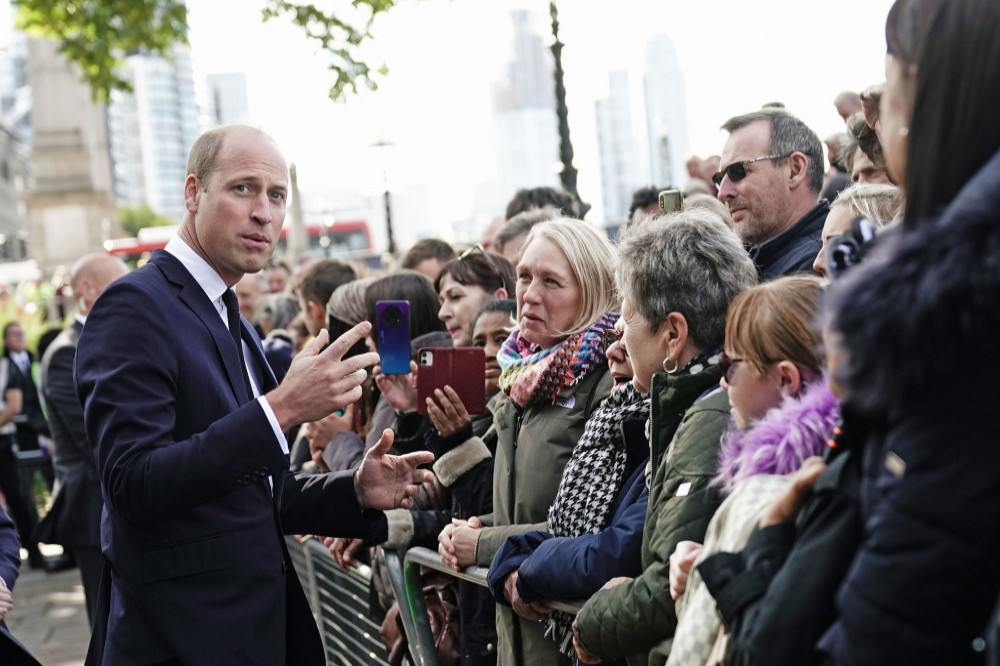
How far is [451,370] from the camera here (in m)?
4.40

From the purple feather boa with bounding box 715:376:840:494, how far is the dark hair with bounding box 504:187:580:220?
17.3 ft

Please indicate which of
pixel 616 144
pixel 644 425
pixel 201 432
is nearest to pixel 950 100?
pixel 644 425

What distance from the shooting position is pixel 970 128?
5.61 feet

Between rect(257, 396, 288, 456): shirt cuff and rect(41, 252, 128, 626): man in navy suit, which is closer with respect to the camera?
rect(257, 396, 288, 456): shirt cuff

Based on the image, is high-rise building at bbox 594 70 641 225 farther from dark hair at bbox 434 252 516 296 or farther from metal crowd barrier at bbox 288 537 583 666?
metal crowd barrier at bbox 288 537 583 666

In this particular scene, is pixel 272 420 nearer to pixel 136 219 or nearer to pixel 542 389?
pixel 542 389

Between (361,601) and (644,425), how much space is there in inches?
80.0

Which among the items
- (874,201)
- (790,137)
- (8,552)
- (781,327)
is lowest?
(8,552)

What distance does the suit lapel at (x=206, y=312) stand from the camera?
3.23m

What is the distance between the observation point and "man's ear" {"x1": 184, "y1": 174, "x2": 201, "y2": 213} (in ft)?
11.2

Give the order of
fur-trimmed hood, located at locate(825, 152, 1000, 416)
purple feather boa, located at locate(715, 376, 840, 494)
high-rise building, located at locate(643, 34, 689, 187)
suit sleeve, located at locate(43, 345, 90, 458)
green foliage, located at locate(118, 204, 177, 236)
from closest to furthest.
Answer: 1. fur-trimmed hood, located at locate(825, 152, 1000, 416)
2. purple feather boa, located at locate(715, 376, 840, 494)
3. suit sleeve, located at locate(43, 345, 90, 458)
4. high-rise building, located at locate(643, 34, 689, 187)
5. green foliage, located at locate(118, 204, 177, 236)

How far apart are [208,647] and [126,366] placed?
29.2 inches

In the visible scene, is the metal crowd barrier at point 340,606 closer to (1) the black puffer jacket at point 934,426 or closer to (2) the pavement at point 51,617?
(2) the pavement at point 51,617

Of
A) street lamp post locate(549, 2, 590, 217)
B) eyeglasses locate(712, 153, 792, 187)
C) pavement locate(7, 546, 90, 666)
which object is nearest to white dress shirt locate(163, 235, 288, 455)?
eyeglasses locate(712, 153, 792, 187)
